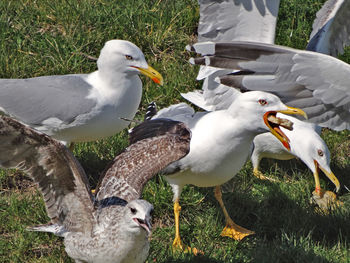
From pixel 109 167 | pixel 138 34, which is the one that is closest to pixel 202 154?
pixel 109 167

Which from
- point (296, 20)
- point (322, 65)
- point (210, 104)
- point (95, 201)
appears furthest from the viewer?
point (296, 20)

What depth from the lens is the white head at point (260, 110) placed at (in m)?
4.56

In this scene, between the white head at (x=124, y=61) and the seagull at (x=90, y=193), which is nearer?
the seagull at (x=90, y=193)

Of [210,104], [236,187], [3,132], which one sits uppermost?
[3,132]

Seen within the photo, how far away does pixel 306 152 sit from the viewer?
5883 mm

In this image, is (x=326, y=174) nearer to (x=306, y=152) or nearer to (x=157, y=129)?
(x=306, y=152)

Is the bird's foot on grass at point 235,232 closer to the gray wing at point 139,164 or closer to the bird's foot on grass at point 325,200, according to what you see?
the bird's foot on grass at point 325,200

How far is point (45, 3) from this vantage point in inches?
278

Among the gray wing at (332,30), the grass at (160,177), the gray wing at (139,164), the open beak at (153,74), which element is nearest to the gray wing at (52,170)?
the gray wing at (139,164)

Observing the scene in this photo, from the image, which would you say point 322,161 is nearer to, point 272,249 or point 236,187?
point 236,187

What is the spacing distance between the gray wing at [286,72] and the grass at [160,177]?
0.87 metres

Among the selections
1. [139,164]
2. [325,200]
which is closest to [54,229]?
[139,164]

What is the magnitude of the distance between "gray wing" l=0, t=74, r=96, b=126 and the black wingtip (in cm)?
48

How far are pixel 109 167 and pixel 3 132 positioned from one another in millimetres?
831
